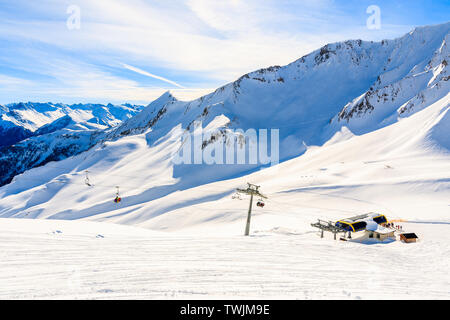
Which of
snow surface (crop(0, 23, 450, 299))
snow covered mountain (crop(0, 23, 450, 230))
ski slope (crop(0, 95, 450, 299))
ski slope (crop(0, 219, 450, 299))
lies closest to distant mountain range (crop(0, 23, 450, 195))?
snow covered mountain (crop(0, 23, 450, 230))

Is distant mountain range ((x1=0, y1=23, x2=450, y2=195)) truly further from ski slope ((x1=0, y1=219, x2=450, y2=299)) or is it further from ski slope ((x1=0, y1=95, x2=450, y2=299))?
ski slope ((x1=0, y1=219, x2=450, y2=299))

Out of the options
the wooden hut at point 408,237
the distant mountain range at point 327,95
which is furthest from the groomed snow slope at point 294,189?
the distant mountain range at point 327,95

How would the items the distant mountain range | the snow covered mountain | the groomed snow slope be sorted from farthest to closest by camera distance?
the distant mountain range < the snow covered mountain < the groomed snow slope

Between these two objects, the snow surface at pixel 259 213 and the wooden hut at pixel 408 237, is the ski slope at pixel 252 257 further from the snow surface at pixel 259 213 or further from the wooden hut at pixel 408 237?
the wooden hut at pixel 408 237

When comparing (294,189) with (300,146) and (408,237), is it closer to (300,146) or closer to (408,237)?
(408,237)

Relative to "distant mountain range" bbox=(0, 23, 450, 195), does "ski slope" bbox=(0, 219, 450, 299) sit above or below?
below

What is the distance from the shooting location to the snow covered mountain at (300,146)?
45.0 m

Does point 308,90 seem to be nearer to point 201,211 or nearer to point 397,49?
point 397,49

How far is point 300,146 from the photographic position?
9481 centimetres

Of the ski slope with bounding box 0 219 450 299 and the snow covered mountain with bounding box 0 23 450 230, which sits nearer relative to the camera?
the ski slope with bounding box 0 219 450 299

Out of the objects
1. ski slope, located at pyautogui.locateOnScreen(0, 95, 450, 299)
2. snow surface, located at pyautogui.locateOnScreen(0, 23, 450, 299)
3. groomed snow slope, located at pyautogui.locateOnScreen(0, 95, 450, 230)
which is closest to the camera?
ski slope, located at pyautogui.locateOnScreen(0, 95, 450, 299)

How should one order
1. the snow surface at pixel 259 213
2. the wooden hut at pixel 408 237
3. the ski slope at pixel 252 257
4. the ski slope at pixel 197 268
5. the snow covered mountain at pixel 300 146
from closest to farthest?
the ski slope at pixel 197 268 < the ski slope at pixel 252 257 < the snow surface at pixel 259 213 < the wooden hut at pixel 408 237 < the snow covered mountain at pixel 300 146

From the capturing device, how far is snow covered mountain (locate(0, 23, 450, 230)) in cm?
4500
